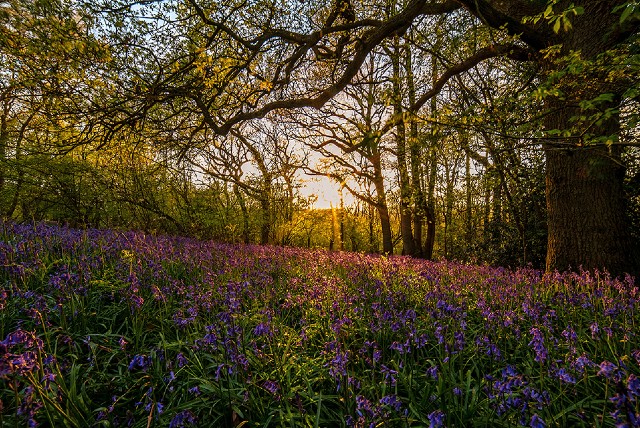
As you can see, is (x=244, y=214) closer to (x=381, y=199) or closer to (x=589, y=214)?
(x=381, y=199)

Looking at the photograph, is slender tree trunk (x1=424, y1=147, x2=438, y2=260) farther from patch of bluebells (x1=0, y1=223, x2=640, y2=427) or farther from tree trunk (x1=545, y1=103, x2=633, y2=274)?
patch of bluebells (x1=0, y1=223, x2=640, y2=427)

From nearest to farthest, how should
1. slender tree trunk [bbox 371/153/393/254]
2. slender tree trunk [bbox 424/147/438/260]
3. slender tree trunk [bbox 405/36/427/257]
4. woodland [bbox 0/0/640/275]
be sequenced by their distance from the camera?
woodland [bbox 0/0/640/275]
slender tree trunk [bbox 405/36/427/257]
slender tree trunk [bbox 424/147/438/260]
slender tree trunk [bbox 371/153/393/254]

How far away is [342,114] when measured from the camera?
50.6 ft

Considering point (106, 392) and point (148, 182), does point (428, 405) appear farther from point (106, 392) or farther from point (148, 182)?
point (148, 182)

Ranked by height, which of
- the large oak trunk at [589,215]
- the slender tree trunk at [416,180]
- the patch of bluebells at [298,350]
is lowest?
the patch of bluebells at [298,350]

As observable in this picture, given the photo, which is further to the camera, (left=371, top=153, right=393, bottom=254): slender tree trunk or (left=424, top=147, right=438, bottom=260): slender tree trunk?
(left=371, top=153, right=393, bottom=254): slender tree trunk

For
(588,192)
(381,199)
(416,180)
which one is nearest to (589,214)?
(588,192)

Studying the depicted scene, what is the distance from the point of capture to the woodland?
4.96 meters

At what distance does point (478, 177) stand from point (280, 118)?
28.0 ft

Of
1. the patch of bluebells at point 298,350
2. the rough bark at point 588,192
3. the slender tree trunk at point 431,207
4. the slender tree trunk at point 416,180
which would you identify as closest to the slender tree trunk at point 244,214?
the slender tree trunk at point 416,180

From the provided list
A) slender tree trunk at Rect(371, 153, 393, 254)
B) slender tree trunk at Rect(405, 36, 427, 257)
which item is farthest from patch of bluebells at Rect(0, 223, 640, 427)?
slender tree trunk at Rect(371, 153, 393, 254)

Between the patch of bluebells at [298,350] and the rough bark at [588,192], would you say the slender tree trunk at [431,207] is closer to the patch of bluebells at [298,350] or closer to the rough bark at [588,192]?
the rough bark at [588,192]

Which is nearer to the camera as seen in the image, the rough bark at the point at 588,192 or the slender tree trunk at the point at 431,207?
the rough bark at the point at 588,192

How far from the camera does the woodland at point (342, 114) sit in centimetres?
496
